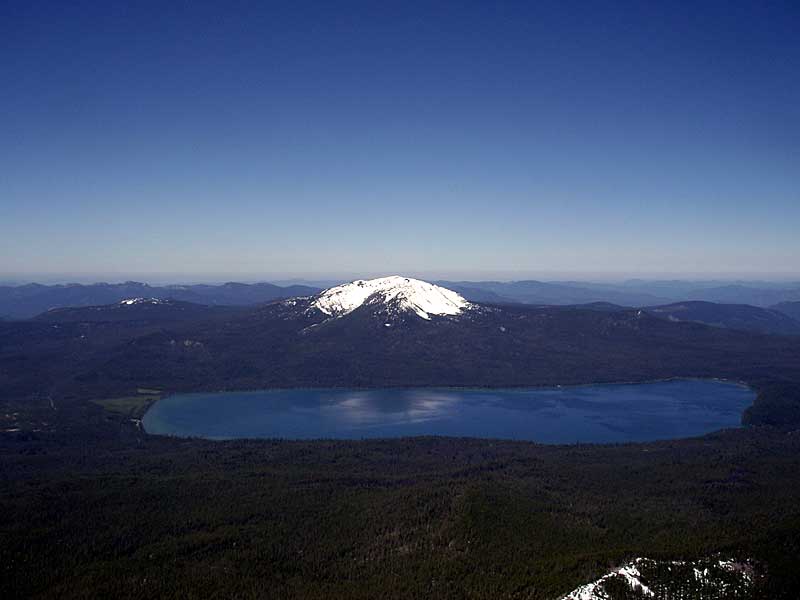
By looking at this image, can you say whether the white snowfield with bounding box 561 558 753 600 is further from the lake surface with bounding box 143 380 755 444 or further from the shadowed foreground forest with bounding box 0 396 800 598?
the lake surface with bounding box 143 380 755 444

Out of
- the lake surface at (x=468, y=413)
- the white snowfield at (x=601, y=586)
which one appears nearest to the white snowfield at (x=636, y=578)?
the white snowfield at (x=601, y=586)

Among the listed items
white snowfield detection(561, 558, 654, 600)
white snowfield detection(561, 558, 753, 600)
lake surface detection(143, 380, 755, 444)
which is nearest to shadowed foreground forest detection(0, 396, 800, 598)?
white snowfield detection(561, 558, 753, 600)

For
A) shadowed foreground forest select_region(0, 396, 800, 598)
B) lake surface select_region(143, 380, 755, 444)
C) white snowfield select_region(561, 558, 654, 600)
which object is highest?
white snowfield select_region(561, 558, 654, 600)

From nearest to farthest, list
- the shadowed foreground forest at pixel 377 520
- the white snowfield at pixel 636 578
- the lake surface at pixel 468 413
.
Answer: the white snowfield at pixel 636 578 → the shadowed foreground forest at pixel 377 520 → the lake surface at pixel 468 413

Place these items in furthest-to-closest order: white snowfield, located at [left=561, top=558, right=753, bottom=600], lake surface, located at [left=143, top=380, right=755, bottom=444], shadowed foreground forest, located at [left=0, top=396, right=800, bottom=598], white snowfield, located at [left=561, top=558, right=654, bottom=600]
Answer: lake surface, located at [left=143, top=380, right=755, bottom=444] < shadowed foreground forest, located at [left=0, top=396, right=800, bottom=598] < white snowfield, located at [left=561, top=558, right=753, bottom=600] < white snowfield, located at [left=561, top=558, right=654, bottom=600]

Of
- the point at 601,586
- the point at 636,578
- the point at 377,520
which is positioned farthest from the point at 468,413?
the point at 601,586

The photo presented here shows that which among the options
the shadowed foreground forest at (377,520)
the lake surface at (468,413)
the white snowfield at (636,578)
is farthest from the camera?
the lake surface at (468,413)

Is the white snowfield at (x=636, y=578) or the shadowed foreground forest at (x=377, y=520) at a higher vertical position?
the white snowfield at (x=636, y=578)

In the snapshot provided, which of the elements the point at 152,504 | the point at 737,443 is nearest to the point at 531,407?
the point at 737,443

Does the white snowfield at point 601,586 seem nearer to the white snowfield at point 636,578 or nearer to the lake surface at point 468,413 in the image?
the white snowfield at point 636,578

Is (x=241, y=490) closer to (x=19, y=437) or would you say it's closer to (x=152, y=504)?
→ (x=152, y=504)
